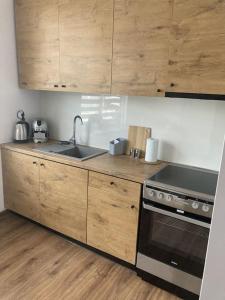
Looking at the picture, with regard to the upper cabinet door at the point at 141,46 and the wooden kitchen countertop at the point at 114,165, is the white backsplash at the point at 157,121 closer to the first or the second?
the wooden kitchen countertop at the point at 114,165

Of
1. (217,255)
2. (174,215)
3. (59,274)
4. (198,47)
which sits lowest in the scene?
(59,274)

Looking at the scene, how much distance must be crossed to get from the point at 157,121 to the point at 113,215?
3.07ft

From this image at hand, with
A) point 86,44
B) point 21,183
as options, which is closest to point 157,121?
point 86,44

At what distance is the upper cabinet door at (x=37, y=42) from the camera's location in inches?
90.7

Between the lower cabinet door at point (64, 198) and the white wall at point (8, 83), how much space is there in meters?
0.72

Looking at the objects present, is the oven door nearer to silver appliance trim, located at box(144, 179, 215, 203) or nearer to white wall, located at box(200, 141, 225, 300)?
silver appliance trim, located at box(144, 179, 215, 203)

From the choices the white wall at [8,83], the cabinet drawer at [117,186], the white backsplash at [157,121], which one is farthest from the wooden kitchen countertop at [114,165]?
the white wall at [8,83]

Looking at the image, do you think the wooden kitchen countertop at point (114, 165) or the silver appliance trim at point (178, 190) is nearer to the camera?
the silver appliance trim at point (178, 190)

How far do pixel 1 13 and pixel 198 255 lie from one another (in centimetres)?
279

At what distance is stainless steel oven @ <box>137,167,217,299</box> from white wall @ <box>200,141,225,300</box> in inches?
26.0

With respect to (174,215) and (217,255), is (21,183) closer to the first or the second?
(174,215)

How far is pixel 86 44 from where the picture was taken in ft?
6.97

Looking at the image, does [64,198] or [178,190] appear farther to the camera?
[64,198]

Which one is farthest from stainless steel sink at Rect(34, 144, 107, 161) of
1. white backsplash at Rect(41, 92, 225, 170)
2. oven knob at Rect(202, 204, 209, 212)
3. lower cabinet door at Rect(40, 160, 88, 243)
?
oven knob at Rect(202, 204, 209, 212)
